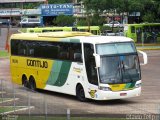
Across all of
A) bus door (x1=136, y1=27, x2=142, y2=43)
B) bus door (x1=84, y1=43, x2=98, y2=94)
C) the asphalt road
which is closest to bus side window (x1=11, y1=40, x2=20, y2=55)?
the asphalt road

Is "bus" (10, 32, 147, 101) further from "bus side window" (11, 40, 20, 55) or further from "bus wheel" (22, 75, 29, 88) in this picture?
"bus side window" (11, 40, 20, 55)

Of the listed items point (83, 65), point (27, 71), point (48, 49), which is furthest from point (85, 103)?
point (27, 71)

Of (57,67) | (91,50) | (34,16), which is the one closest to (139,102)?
(91,50)

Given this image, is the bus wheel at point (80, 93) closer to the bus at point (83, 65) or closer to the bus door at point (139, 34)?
the bus at point (83, 65)

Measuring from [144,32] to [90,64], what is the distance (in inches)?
1757

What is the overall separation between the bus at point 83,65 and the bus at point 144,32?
3840 cm

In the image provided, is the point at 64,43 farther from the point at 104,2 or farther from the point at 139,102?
the point at 104,2

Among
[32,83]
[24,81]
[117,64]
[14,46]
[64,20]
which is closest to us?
[117,64]

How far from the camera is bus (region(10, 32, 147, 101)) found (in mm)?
21547

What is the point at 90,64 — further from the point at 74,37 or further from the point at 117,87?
the point at 74,37

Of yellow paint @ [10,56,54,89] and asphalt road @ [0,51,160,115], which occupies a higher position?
yellow paint @ [10,56,54,89]

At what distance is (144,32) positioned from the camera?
6594 cm

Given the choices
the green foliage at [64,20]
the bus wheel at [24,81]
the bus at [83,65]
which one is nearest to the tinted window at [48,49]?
the bus at [83,65]

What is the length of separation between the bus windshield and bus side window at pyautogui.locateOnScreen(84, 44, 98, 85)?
0.33 meters
